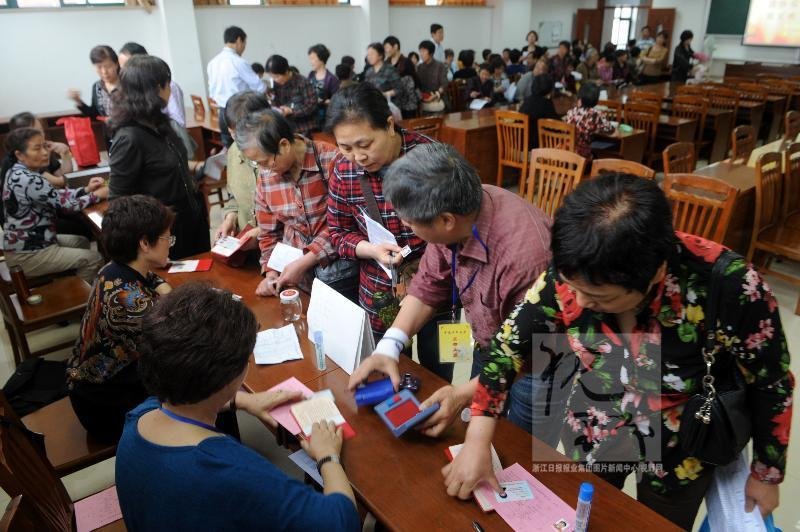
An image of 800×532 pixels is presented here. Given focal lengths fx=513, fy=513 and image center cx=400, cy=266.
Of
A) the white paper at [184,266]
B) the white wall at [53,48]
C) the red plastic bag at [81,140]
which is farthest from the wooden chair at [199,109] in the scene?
the white paper at [184,266]

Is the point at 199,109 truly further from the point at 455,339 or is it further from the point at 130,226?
the point at 455,339

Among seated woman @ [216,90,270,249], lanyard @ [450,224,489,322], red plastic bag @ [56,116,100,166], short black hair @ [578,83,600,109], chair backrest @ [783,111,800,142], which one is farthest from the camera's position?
short black hair @ [578,83,600,109]

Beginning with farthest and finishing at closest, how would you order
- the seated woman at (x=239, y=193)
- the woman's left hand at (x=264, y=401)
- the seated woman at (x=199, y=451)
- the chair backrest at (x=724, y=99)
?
the chair backrest at (x=724, y=99) < the seated woman at (x=239, y=193) < the woman's left hand at (x=264, y=401) < the seated woman at (x=199, y=451)

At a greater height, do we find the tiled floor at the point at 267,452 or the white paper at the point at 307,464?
the white paper at the point at 307,464

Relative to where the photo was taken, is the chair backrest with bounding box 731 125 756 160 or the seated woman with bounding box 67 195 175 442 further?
the chair backrest with bounding box 731 125 756 160

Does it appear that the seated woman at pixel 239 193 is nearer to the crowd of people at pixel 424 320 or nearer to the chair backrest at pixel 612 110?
the crowd of people at pixel 424 320

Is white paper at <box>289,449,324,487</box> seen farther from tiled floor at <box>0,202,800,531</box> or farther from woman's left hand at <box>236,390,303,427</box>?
tiled floor at <box>0,202,800,531</box>

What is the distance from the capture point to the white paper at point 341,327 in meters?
1.48

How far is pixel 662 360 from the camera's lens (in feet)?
3.36

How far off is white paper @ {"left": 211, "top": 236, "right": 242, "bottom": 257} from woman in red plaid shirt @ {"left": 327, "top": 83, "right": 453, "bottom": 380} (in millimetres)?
555

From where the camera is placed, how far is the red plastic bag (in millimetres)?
3980

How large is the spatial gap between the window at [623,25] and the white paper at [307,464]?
1530 centimetres

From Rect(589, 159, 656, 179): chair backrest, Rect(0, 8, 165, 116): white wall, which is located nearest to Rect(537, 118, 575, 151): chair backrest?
Rect(589, 159, 656, 179): chair backrest

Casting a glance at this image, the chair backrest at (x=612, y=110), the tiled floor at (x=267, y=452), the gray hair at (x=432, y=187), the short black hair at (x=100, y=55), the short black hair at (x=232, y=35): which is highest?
the short black hair at (x=232, y=35)
